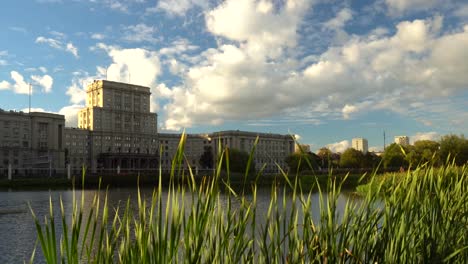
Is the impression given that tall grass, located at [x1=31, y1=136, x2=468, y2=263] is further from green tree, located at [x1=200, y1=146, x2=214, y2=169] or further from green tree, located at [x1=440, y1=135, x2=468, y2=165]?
green tree, located at [x1=200, y1=146, x2=214, y2=169]

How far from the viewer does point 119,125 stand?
167 meters

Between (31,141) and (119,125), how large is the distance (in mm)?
37810

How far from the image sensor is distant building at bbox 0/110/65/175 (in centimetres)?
12838

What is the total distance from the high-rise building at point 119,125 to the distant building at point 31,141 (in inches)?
554

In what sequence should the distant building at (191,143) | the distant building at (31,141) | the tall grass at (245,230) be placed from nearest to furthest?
the tall grass at (245,230) < the distant building at (31,141) < the distant building at (191,143)

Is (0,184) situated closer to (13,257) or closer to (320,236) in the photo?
(13,257)

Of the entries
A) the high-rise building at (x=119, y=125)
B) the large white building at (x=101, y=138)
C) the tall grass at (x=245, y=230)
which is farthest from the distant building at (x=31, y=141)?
the tall grass at (x=245, y=230)

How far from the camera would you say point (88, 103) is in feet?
578

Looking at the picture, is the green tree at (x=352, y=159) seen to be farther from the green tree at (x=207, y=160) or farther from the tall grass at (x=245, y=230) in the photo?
the tall grass at (x=245, y=230)

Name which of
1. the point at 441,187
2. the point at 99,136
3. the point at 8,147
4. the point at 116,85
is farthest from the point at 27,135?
the point at 441,187

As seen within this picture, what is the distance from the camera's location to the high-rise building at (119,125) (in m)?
156

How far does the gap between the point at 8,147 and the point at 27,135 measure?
708cm

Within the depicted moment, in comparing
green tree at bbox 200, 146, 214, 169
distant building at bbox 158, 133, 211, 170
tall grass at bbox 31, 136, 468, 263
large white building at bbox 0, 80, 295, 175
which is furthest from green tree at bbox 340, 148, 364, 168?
tall grass at bbox 31, 136, 468, 263

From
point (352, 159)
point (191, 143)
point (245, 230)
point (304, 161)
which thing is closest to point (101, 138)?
point (191, 143)
